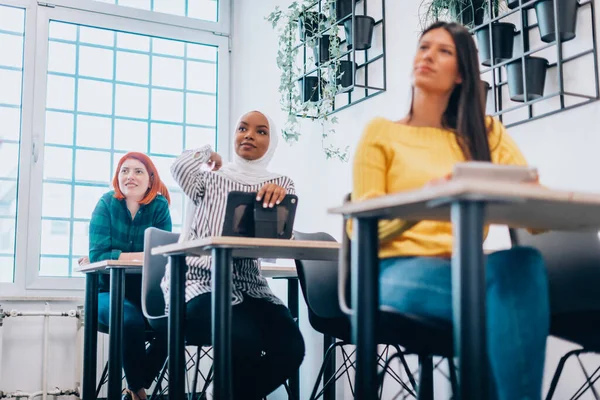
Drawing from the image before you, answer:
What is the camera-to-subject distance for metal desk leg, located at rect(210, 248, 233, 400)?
2.04m

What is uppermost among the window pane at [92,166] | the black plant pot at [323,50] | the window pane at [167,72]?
the window pane at [167,72]

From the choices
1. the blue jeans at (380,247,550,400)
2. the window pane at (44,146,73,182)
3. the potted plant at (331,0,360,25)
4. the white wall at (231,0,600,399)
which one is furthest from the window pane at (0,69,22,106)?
the blue jeans at (380,247,550,400)

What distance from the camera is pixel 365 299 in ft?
4.93

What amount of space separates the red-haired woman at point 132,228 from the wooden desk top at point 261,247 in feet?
3.55

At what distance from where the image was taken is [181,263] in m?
2.28

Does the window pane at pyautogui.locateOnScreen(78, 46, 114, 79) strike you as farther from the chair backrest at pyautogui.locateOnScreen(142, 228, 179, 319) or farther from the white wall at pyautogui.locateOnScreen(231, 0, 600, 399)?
the chair backrest at pyautogui.locateOnScreen(142, 228, 179, 319)

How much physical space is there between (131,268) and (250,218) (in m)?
0.97

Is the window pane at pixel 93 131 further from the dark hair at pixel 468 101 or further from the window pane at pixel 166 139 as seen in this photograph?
the dark hair at pixel 468 101

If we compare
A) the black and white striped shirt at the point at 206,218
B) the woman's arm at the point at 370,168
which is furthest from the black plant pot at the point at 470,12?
the woman's arm at the point at 370,168

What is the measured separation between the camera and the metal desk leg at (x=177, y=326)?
2.27 meters

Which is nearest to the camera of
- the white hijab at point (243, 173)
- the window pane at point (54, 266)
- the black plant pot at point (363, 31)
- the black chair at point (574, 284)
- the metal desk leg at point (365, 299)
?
the metal desk leg at point (365, 299)

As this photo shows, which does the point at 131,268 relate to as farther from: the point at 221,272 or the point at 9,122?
the point at 9,122

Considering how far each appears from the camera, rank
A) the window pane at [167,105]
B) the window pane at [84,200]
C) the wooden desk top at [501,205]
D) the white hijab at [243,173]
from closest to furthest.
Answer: the wooden desk top at [501,205], the white hijab at [243,173], the window pane at [84,200], the window pane at [167,105]

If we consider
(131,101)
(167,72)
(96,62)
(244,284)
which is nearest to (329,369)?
(244,284)
